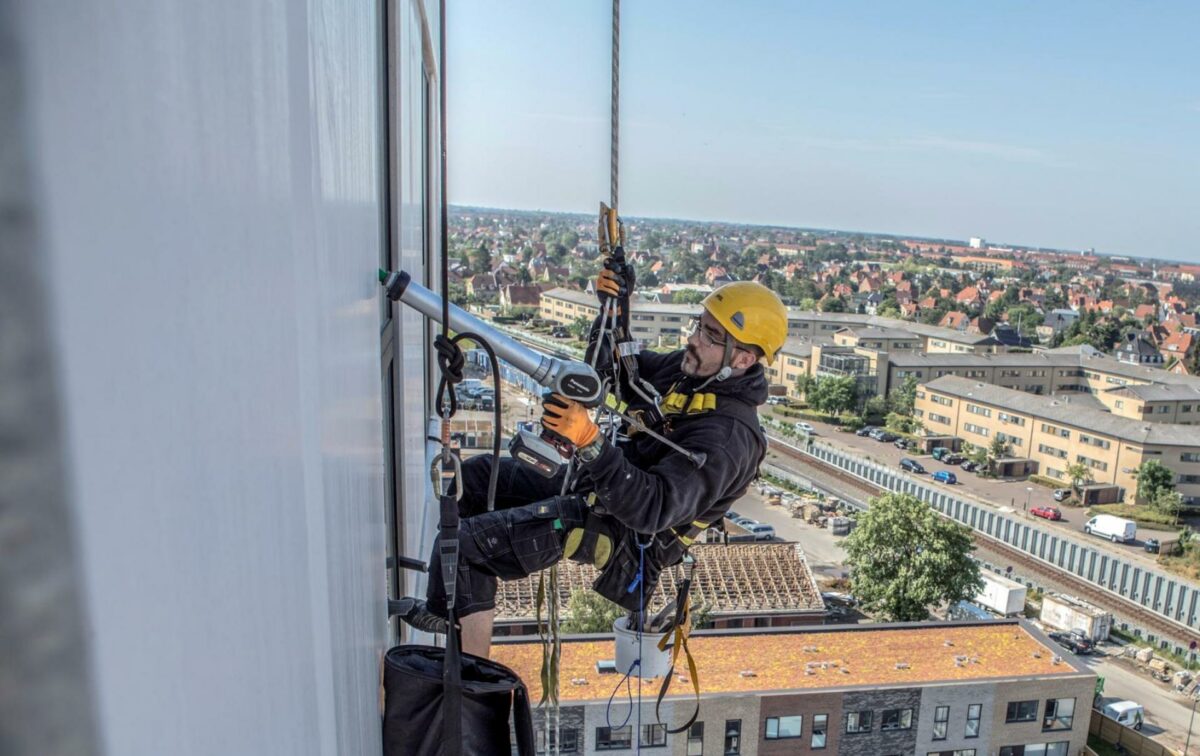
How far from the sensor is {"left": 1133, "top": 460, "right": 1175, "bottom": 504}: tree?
2212 centimetres

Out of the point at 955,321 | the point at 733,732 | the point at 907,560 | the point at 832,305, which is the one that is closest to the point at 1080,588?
the point at 907,560

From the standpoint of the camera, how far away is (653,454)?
2.08m

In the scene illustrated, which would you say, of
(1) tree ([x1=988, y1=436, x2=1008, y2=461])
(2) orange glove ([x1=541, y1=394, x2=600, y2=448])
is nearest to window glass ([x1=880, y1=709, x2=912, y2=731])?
(2) orange glove ([x1=541, y1=394, x2=600, y2=448])

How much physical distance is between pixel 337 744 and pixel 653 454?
51.1 inches

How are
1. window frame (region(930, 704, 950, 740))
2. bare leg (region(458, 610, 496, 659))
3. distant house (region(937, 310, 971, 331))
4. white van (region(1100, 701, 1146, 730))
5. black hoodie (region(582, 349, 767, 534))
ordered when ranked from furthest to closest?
distant house (region(937, 310, 971, 331)), white van (region(1100, 701, 1146, 730)), window frame (region(930, 704, 950, 740)), bare leg (region(458, 610, 496, 659)), black hoodie (region(582, 349, 767, 534))

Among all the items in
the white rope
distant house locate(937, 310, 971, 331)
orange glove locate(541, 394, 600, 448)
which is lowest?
distant house locate(937, 310, 971, 331)

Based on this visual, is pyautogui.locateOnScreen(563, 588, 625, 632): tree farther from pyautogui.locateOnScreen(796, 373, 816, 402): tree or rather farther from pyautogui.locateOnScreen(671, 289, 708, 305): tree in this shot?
pyautogui.locateOnScreen(796, 373, 816, 402): tree

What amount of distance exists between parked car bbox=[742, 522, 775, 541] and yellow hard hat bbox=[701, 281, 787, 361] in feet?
50.2

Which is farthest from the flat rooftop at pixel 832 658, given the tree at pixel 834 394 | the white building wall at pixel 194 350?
the tree at pixel 834 394

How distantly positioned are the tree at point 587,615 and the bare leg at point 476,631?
985cm

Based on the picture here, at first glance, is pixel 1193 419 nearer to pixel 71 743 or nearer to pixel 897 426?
pixel 897 426

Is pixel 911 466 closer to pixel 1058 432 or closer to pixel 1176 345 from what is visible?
pixel 1058 432

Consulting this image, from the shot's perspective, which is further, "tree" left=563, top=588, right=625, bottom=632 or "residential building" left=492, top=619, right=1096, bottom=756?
"tree" left=563, top=588, right=625, bottom=632

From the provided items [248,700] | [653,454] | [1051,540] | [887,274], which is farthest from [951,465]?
[887,274]
